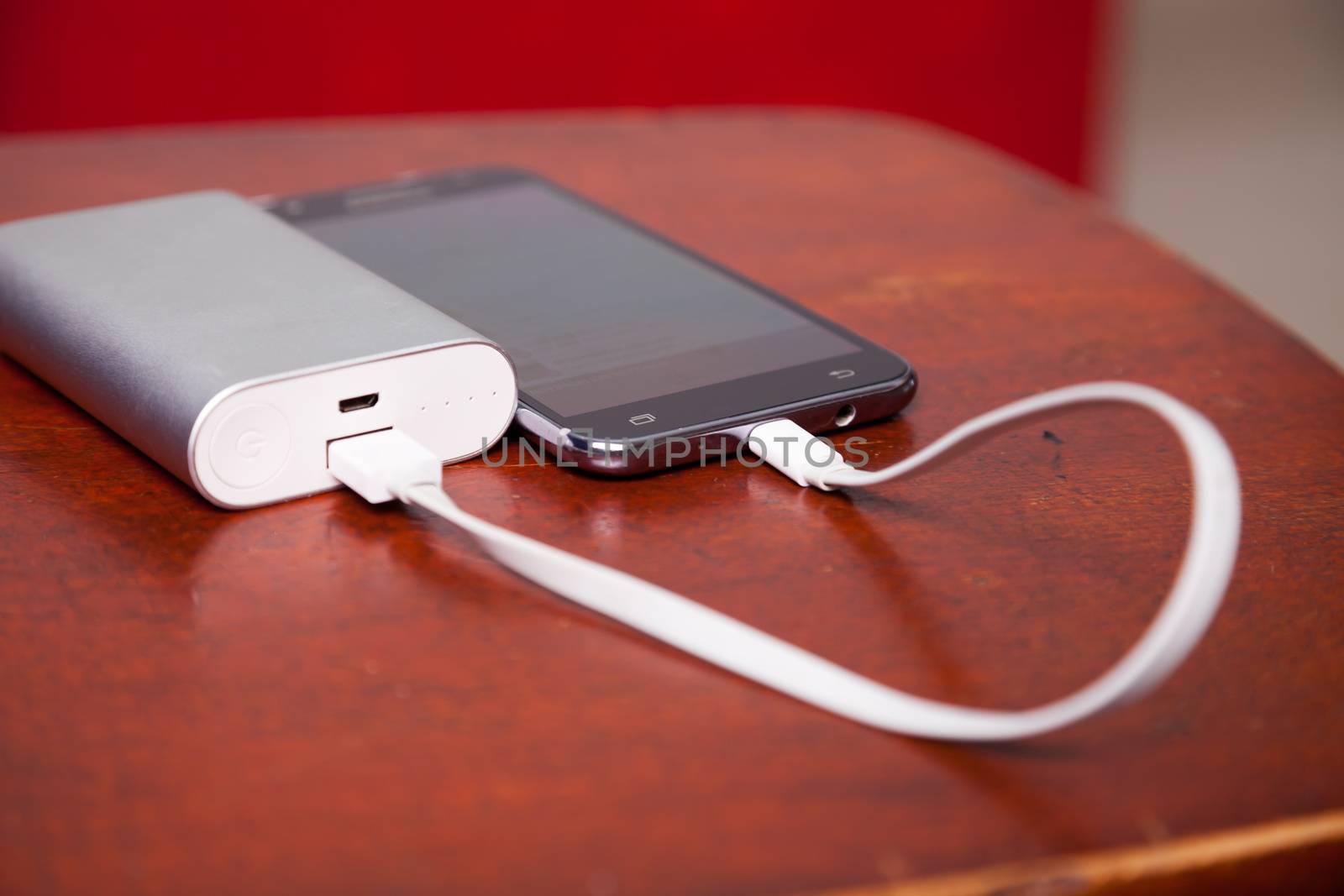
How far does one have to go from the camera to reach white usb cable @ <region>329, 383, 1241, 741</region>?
386mm

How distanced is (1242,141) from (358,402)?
8.83 ft

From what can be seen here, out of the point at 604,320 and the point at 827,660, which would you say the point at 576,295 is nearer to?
the point at 604,320

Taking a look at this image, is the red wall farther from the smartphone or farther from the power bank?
the power bank

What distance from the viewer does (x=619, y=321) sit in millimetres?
681

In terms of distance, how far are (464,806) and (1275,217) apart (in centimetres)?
264

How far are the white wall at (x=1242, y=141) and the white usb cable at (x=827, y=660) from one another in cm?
210

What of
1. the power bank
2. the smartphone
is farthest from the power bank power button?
the smartphone

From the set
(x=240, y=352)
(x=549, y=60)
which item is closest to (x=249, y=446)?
(x=240, y=352)

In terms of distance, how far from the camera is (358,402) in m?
0.55

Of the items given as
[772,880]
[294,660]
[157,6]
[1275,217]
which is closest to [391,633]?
[294,660]

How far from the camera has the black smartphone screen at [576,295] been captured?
0.62m

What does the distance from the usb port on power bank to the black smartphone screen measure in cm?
7

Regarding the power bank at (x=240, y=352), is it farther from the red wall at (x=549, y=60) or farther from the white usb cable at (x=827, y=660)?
the red wall at (x=549, y=60)

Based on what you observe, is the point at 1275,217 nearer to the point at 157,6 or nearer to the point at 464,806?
the point at 157,6
